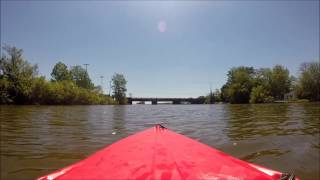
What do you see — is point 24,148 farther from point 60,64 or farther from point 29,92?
point 60,64

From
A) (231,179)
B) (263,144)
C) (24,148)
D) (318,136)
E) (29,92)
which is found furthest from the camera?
(29,92)

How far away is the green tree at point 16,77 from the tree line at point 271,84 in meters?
60.4

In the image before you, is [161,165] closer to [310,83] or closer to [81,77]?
[310,83]

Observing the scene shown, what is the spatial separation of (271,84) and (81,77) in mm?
65107

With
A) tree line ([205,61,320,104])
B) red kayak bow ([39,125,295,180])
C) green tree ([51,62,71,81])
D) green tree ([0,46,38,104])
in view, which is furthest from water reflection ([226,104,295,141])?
green tree ([51,62,71,81])

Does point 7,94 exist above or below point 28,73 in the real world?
below

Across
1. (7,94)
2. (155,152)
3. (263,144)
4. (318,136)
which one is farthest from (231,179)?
(7,94)

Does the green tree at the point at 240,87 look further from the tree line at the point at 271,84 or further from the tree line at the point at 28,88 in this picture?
the tree line at the point at 28,88

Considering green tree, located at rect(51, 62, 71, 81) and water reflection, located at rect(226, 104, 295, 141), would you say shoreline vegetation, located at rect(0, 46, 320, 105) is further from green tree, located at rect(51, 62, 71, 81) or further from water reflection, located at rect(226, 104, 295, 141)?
water reflection, located at rect(226, 104, 295, 141)

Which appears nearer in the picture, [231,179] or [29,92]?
[231,179]

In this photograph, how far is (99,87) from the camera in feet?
331

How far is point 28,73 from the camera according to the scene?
6525cm

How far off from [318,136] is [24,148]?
32.4 feet

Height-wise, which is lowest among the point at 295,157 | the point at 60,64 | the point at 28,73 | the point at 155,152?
the point at 295,157
